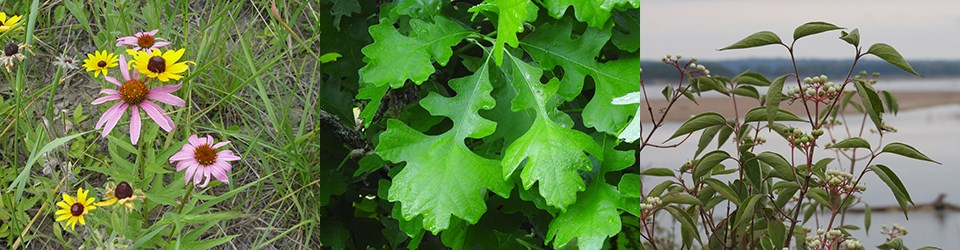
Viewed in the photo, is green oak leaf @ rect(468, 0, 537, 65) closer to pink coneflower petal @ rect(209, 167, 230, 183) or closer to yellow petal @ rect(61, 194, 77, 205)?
pink coneflower petal @ rect(209, 167, 230, 183)

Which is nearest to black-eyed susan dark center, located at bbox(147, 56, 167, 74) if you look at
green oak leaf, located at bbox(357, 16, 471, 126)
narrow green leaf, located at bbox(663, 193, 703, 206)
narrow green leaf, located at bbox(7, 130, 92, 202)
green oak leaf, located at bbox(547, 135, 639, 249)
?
narrow green leaf, located at bbox(7, 130, 92, 202)

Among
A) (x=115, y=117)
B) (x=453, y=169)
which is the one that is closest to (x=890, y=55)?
(x=453, y=169)

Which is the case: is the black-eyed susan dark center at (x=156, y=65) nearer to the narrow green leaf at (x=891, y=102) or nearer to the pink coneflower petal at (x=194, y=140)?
the pink coneflower petal at (x=194, y=140)

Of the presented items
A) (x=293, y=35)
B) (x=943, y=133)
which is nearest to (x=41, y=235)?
(x=293, y=35)

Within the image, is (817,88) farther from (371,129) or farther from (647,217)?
(371,129)

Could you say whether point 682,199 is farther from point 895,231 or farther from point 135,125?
point 135,125

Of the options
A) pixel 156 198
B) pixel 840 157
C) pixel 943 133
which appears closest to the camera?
pixel 943 133

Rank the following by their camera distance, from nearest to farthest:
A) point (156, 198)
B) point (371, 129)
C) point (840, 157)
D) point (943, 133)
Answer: point (943, 133) < point (840, 157) < point (156, 198) < point (371, 129)

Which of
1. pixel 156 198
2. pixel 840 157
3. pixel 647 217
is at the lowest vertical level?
pixel 156 198
